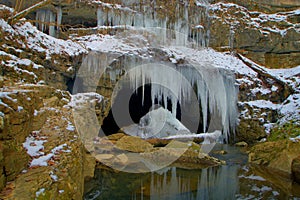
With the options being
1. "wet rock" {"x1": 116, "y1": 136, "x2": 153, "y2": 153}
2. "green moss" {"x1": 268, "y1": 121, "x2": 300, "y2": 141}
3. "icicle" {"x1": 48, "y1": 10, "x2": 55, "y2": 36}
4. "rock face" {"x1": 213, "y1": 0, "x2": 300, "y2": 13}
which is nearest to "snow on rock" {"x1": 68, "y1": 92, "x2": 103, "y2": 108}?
"wet rock" {"x1": 116, "y1": 136, "x2": 153, "y2": 153}

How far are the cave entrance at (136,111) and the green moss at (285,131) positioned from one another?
13.8 ft

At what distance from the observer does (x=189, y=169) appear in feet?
24.2

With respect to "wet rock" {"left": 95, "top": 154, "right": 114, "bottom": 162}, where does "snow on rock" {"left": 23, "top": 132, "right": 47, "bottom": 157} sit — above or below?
above

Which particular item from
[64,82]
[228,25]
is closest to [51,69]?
[64,82]

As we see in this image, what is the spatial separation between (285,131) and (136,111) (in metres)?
8.41

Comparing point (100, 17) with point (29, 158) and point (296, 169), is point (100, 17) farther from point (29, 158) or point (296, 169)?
point (296, 169)

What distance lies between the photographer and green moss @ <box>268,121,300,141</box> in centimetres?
1090

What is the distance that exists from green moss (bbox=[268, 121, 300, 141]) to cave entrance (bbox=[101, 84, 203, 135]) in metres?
4.19

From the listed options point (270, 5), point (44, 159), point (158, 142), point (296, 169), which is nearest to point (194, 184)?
point (296, 169)

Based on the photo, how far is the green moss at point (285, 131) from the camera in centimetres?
1090

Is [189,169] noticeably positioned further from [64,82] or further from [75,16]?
[75,16]

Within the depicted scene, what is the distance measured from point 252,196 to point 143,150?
470 cm

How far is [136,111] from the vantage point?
49.1 feet

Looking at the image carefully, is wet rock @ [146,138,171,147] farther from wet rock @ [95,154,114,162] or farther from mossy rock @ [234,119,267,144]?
mossy rock @ [234,119,267,144]
